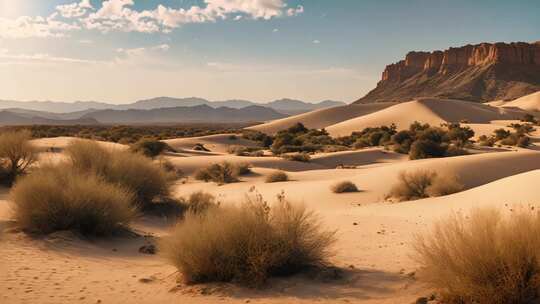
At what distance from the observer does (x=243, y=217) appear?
22.4 ft

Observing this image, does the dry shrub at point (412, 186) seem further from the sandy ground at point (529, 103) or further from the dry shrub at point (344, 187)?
the sandy ground at point (529, 103)

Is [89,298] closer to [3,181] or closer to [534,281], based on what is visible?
[534,281]

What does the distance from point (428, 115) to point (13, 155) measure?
171 ft

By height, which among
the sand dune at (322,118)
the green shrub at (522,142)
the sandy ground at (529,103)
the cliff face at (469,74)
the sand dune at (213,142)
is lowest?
the sand dune at (213,142)

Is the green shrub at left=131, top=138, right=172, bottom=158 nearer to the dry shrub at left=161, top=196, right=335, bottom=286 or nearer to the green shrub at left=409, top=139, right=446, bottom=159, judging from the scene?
the green shrub at left=409, top=139, right=446, bottom=159

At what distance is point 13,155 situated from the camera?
17484 millimetres

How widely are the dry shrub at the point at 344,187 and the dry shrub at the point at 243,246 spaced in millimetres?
10207

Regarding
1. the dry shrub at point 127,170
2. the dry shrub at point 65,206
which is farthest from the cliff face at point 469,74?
the dry shrub at point 65,206

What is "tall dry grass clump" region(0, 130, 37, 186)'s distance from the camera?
56.6ft

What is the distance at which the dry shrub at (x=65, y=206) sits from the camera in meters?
9.54

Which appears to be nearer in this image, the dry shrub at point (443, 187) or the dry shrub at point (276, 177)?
the dry shrub at point (443, 187)

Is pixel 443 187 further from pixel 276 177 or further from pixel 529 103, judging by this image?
pixel 529 103

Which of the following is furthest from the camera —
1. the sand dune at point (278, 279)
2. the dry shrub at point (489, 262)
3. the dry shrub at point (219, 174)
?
the dry shrub at point (219, 174)

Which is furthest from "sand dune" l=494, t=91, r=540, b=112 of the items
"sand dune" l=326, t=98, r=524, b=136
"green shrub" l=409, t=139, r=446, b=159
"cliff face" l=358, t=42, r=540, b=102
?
"green shrub" l=409, t=139, r=446, b=159
